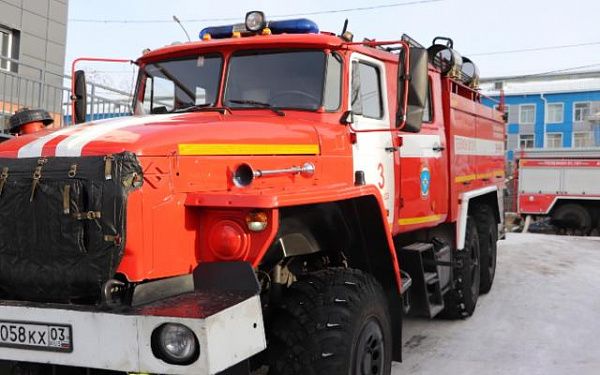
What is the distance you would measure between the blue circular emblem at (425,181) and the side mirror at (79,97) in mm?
2928

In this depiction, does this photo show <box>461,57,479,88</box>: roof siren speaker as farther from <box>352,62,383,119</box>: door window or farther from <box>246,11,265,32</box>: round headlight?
<box>246,11,265,32</box>: round headlight

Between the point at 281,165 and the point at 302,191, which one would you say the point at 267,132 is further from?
the point at 302,191

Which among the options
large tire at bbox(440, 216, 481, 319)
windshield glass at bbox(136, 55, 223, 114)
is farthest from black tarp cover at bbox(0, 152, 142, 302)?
large tire at bbox(440, 216, 481, 319)

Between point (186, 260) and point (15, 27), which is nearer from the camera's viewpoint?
point (186, 260)

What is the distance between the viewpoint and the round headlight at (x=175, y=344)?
246 cm

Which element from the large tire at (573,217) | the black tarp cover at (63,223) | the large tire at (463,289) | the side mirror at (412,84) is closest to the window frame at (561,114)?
the large tire at (573,217)

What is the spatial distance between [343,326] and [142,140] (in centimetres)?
143

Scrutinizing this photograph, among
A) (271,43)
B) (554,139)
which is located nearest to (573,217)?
(271,43)

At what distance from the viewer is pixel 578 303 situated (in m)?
7.39

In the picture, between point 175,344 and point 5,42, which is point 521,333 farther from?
point 5,42

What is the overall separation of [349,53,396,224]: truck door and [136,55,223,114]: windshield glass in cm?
97

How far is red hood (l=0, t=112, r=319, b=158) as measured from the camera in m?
2.80

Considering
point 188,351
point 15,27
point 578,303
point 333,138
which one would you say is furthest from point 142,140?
point 15,27

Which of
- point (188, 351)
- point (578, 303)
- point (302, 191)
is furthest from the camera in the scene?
point (578, 303)
